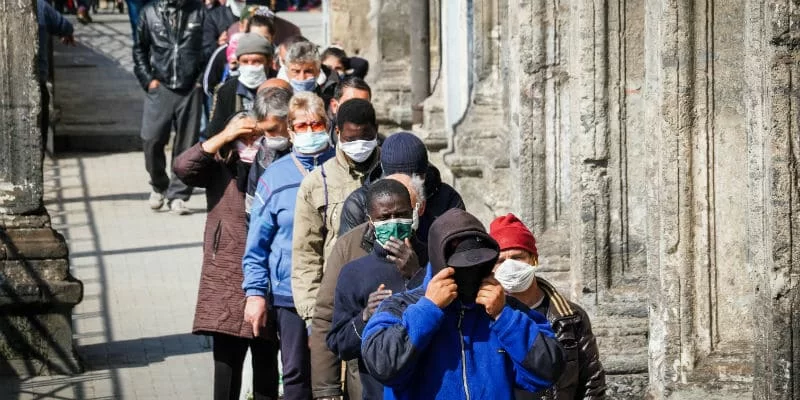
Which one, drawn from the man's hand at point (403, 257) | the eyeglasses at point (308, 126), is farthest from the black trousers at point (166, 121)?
the man's hand at point (403, 257)

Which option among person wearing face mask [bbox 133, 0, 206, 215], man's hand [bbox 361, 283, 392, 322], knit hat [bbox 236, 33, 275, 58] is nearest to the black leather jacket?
person wearing face mask [bbox 133, 0, 206, 215]

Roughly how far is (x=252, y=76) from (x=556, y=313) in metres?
4.64

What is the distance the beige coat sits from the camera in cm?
709

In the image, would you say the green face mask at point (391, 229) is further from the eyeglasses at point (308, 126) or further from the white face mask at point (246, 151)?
the white face mask at point (246, 151)

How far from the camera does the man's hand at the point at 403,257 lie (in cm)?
596

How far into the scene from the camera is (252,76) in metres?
9.94

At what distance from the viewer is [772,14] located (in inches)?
217

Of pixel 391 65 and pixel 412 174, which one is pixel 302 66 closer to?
pixel 412 174

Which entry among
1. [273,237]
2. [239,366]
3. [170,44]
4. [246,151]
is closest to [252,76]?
[246,151]

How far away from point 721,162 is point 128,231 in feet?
26.1

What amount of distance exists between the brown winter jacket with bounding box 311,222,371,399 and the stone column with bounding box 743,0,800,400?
1479mm

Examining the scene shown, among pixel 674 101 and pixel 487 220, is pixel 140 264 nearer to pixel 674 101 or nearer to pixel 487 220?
pixel 487 220

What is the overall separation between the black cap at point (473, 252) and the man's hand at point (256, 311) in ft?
8.36

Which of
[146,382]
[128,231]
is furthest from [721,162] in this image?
[128,231]
